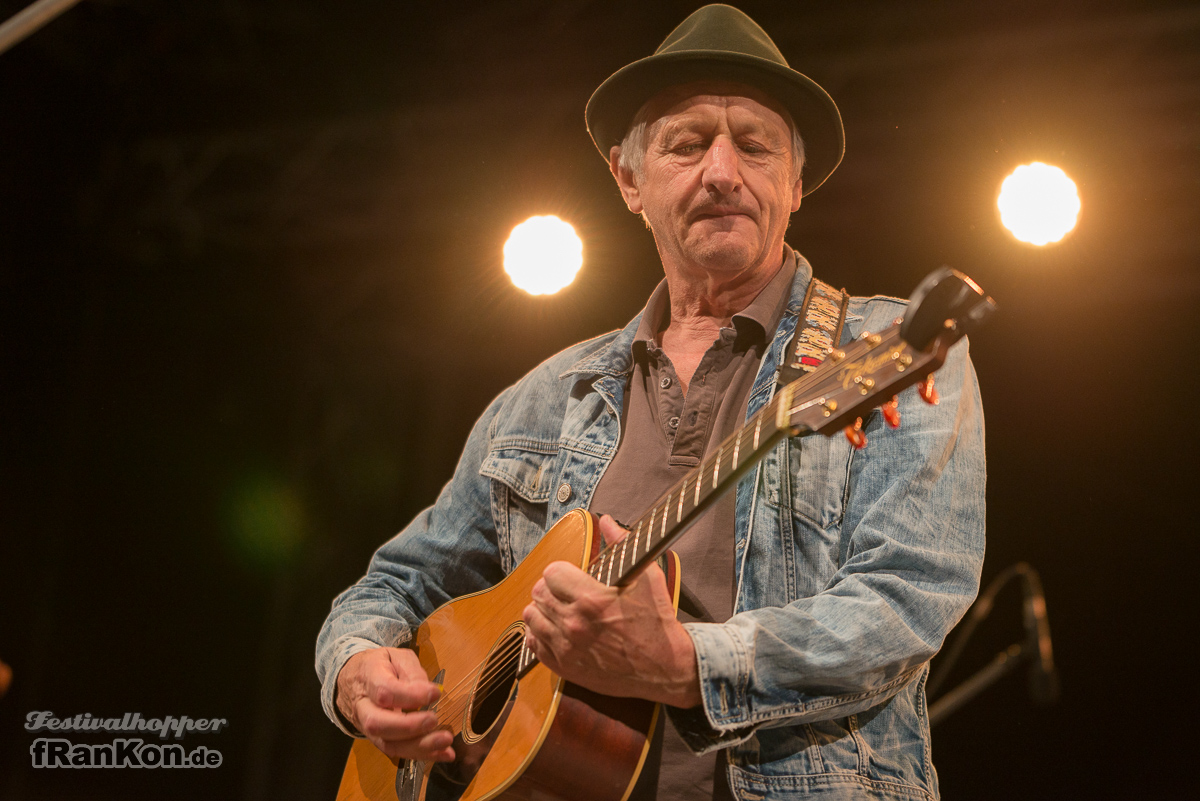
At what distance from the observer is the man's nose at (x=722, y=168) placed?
2256 millimetres

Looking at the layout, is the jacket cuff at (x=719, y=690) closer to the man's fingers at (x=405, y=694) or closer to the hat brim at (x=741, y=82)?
the man's fingers at (x=405, y=694)

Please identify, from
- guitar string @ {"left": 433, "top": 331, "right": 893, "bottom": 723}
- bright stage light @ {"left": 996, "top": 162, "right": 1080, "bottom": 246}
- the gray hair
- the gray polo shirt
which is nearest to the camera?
guitar string @ {"left": 433, "top": 331, "right": 893, "bottom": 723}

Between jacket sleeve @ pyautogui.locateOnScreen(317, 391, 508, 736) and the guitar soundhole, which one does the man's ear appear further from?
the guitar soundhole

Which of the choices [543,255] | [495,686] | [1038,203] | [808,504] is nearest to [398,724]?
[495,686]

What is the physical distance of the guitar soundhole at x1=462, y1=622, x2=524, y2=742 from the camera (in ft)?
5.74

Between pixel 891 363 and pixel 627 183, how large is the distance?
5.64 feet

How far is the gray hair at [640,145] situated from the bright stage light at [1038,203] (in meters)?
1.01

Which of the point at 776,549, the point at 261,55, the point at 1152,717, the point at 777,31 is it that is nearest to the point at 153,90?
the point at 261,55

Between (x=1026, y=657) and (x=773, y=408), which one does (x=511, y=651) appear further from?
(x=1026, y=657)

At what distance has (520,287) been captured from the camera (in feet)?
12.3

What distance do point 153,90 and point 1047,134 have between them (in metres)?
3.96

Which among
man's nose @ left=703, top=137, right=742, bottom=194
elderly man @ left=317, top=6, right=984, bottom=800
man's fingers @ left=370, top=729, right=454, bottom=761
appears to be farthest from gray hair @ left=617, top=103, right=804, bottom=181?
man's fingers @ left=370, top=729, right=454, bottom=761

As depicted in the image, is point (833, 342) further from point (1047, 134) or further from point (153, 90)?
point (153, 90)

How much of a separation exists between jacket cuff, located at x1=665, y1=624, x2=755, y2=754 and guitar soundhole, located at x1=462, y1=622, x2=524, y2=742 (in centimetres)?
43
